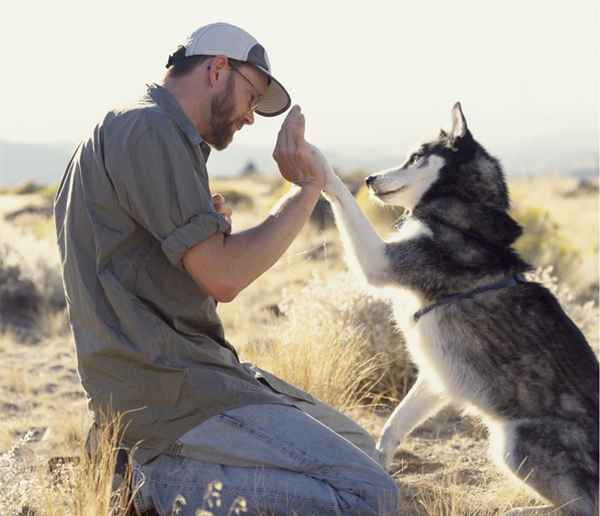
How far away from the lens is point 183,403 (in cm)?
346

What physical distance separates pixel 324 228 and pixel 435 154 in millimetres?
11208

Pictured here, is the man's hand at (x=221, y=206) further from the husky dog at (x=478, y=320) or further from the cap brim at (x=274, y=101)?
the husky dog at (x=478, y=320)

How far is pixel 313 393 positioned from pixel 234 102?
98.1 inches

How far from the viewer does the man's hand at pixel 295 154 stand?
3764 mm

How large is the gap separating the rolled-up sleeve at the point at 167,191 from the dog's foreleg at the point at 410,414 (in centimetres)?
219

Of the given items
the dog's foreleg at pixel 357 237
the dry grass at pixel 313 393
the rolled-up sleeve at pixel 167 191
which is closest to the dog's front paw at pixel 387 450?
the dry grass at pixel 313 393

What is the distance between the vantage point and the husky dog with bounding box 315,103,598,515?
173 inches

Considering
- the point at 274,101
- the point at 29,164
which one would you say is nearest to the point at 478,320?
the point at 274,101

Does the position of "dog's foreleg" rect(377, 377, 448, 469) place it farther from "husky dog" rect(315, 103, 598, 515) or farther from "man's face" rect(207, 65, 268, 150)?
"man's face" rect(207, 65, 268, 150)

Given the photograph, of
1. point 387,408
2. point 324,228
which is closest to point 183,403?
point 387,408

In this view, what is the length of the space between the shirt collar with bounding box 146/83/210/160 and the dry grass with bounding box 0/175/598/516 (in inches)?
44.9

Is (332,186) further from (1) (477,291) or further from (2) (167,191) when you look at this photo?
(2) (167,191)

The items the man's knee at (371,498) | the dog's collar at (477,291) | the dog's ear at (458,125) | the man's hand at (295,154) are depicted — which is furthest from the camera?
the dog's ear at (458,125)

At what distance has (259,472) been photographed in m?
3.46
